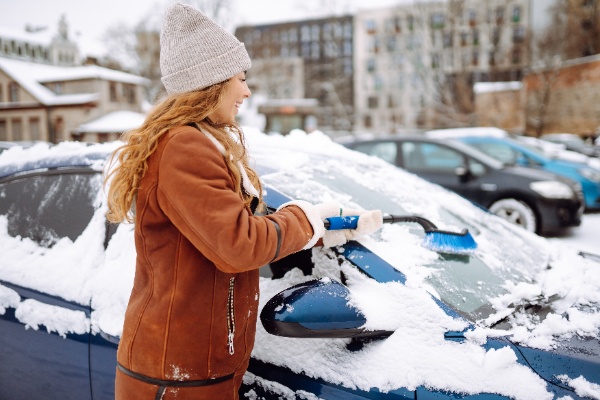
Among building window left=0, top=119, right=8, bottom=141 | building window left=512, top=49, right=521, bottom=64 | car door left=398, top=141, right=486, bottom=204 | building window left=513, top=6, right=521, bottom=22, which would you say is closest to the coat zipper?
car door left=398, top=141, right=486, bottom=204

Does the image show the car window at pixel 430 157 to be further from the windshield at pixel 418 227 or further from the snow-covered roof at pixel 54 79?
the snow-covered roof at pixel 54 79

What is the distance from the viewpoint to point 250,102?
33.5 m

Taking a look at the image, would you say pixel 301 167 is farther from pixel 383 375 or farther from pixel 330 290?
pixel 383 375

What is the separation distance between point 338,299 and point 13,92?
3232 cm

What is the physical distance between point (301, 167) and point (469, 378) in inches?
44.2

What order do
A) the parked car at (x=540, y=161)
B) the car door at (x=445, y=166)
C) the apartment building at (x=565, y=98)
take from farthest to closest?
the apartment building at (x=565, y=98) < the parked car at (x=540, y=161) < the car door at (x=445, y=166)

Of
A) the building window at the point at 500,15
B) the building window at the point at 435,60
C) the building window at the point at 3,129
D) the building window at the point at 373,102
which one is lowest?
the building window at the point at 3,129

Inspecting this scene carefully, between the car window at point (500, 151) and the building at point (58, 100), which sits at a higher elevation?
the building at point (58, 100)

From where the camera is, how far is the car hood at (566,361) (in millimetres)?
1321

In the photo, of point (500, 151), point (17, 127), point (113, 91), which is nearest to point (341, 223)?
point (500, 151)

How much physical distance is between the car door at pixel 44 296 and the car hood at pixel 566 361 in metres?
1.50

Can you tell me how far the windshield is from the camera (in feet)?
5.43

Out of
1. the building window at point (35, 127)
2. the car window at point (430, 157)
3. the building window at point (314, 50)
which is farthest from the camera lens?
the building window at point (314, 50)

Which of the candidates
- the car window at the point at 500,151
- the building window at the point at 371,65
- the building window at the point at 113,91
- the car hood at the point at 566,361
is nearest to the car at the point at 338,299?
the car hood at the point at 566,361
